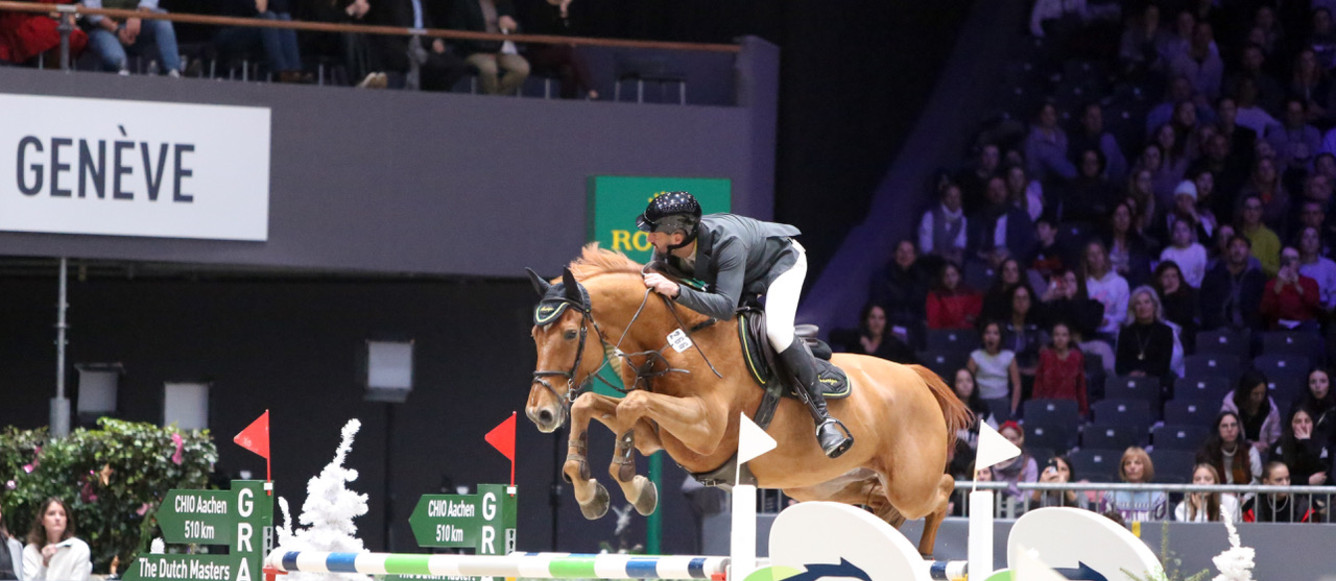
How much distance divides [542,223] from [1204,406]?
14.2 ft

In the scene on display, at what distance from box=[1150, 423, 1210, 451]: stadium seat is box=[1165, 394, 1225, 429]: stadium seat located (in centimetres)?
21

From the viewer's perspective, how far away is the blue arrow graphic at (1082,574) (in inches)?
154

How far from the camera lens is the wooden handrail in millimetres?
10133

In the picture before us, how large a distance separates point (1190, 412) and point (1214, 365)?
1.45 feet

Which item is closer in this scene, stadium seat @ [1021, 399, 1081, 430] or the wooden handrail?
the wooden handrail

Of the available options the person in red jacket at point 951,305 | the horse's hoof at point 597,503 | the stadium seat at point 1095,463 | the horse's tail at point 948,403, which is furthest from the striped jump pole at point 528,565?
the person in red jacket at point 951,305

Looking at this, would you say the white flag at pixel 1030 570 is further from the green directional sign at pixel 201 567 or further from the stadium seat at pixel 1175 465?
the stadium seat at pixel 1175 465

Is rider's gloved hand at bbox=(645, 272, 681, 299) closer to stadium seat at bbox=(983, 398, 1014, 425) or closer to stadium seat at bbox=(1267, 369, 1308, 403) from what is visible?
stadium seat at bbox=(983, 398, 1014, 425)

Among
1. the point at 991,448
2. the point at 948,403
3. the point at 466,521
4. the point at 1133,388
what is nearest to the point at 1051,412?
the point at 1133,388

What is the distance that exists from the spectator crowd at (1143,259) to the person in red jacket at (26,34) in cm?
522

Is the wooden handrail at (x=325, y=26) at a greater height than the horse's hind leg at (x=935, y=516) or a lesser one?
greater

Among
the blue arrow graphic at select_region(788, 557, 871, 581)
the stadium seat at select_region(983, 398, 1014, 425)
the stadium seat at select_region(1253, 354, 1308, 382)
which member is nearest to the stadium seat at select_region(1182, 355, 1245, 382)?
the stadium seat at select_region(1253, 354, 1308, 382)

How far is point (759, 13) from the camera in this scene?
1303 centimetres

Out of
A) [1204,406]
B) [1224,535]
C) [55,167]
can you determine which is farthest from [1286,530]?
[55,167]
